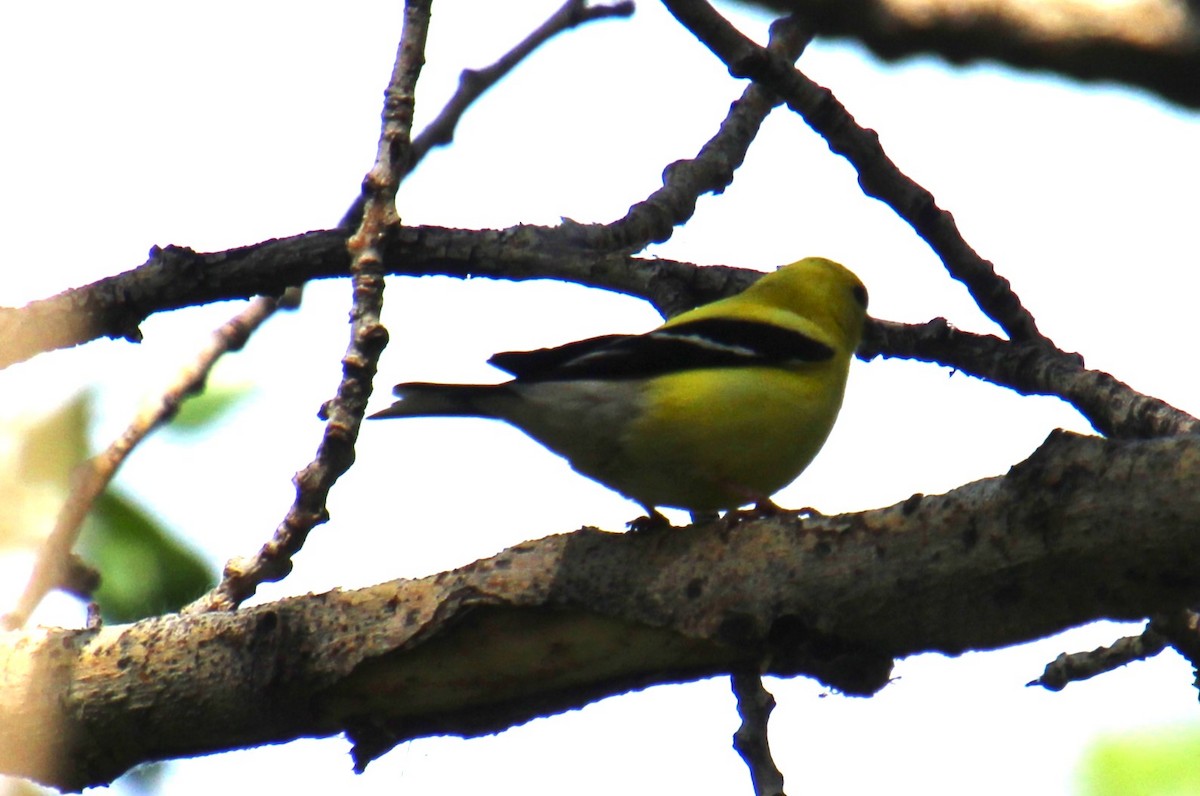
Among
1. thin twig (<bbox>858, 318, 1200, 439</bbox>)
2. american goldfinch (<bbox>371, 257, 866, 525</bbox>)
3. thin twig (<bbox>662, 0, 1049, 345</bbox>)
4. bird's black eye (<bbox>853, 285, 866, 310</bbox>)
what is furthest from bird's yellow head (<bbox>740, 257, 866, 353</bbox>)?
thin twig (<bbox>662, 0, 1049, 345</bbox>)

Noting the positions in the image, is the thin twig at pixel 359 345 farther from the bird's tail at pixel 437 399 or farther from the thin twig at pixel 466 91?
the thin twig at pixel 466 91

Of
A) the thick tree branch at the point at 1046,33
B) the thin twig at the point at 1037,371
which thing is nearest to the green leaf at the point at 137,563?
the thin twig at the point at 1037,371

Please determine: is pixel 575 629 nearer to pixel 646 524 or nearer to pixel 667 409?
pixel 646 524

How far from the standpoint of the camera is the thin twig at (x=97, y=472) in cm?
462

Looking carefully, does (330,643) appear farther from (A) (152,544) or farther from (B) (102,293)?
(A) (152,544)

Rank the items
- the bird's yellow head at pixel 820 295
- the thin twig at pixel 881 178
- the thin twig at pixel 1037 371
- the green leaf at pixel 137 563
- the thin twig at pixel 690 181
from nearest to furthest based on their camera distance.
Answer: the thin twig at pixel 1037 371
the thin twig at pixel 881 178
the thin twig at pixel 690 181
the green leaf at pixel 137 563
the bird's yellow head at pixel 820 295

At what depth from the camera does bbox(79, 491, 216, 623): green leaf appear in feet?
18.6

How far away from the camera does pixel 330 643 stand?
144 inches

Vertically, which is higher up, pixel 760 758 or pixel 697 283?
pixel 697 283

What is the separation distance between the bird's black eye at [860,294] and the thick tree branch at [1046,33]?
4.84m

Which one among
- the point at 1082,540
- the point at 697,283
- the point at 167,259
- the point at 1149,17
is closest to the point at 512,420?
the point at 697,283

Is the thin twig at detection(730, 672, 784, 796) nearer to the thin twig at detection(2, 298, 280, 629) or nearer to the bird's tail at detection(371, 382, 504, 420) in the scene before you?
the bird's tail at detection(371, 382, 504, 420)

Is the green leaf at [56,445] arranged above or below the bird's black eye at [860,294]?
below

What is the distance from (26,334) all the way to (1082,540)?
3.69 m
